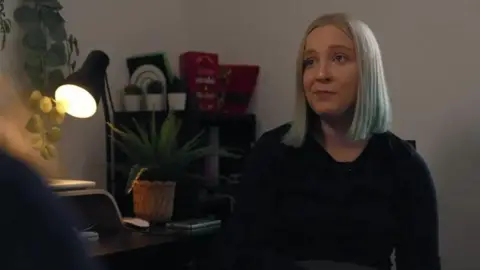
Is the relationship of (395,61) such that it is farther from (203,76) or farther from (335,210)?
(335,210)

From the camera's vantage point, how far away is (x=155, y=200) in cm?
201

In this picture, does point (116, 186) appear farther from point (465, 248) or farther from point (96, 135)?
point (465, 248)

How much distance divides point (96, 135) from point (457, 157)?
45.4 inches

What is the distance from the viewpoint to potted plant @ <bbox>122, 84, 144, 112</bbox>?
2.26 m

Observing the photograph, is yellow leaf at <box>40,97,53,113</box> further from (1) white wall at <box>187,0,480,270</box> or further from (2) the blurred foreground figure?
(2) the blurred foreground figure

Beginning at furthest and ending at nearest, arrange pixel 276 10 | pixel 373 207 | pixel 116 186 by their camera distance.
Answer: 1. pixel 276 10
2. pixel 116 186
3. pixel 373 207

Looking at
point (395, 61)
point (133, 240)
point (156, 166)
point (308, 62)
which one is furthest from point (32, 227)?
point (395, 61)

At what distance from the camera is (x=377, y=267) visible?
1.53 metres

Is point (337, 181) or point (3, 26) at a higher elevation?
point (3, 26)

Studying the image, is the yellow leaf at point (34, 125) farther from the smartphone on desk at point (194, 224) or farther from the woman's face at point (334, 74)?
the woman's face at point (334, 74)

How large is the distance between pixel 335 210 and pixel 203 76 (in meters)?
1.02

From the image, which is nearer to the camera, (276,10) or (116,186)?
(116,186)

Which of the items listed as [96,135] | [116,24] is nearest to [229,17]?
[116,24]

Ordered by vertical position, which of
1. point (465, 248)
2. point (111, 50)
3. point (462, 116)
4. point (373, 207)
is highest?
point (111, 50)
